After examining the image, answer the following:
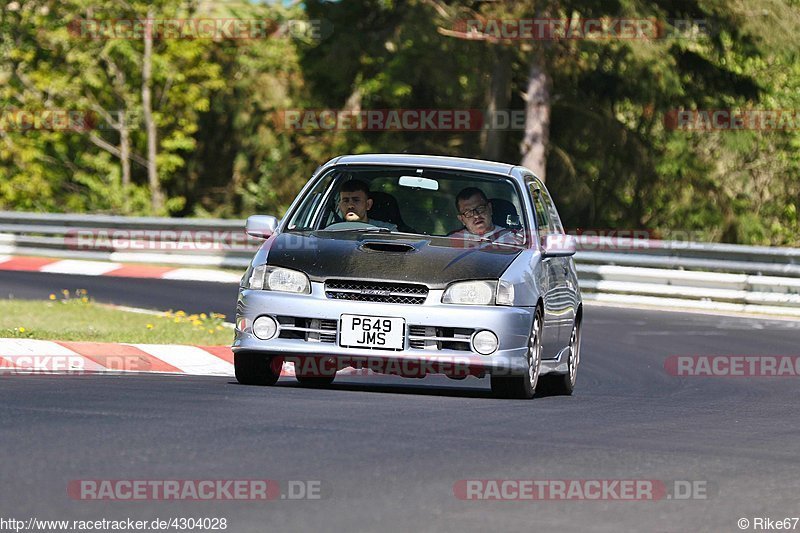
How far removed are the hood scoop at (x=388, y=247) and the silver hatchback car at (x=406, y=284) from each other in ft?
0.03

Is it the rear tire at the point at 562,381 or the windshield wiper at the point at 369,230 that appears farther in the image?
the rear tire at the point at 562,381

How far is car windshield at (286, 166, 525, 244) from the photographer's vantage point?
11.3 m

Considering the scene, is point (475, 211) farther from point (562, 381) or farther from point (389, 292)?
point (562, 381)

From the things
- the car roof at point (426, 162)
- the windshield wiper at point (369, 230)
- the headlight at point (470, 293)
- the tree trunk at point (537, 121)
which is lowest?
the tree trunk at point (537, 121)

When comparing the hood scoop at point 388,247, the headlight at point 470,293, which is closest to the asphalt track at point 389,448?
the headlight at point 470,293

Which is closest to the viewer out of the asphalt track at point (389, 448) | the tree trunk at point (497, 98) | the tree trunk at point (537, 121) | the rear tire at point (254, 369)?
the asphalt track at point (389, 448)

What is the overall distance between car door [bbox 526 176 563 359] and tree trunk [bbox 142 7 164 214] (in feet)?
101

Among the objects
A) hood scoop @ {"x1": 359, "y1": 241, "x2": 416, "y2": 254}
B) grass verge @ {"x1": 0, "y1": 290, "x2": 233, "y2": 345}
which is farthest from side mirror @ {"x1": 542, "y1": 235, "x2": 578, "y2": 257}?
grass verge @ {"x1": 0, "y1": 290, "x2": 233, "y2": 345}

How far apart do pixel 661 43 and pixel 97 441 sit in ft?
86.3

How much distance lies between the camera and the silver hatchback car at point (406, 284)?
10.2 metres

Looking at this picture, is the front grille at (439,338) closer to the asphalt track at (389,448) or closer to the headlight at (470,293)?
the headlight at (470,293)

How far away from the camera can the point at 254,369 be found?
35.6ft

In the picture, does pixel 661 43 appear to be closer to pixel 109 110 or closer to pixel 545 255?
pixel 109 110

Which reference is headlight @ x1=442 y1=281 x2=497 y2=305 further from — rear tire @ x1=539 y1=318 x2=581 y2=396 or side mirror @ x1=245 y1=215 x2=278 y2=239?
rear tire @ x1=539 y1=318 x2=581 y2=396
